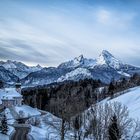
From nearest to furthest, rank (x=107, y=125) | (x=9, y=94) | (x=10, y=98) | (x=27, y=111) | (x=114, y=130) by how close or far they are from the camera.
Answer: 1. (x=114, y=130)
2. (x=107, y=125)
3. (x=27, y=111)
4. (x=10, y=98)
5. (x=9, y=94)

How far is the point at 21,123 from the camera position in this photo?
333ft

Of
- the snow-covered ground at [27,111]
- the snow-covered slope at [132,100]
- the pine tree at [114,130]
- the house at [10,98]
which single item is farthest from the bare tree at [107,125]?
the house at [10,98]

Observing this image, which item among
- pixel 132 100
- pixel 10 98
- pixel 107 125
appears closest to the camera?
pixel 107 125

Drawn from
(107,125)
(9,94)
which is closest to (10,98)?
(9,94)

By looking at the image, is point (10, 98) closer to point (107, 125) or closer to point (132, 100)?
point (132, 100)

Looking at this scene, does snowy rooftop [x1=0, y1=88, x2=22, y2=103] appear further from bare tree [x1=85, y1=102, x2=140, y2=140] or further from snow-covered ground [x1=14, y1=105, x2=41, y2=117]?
bare tree [x1=85, y1=102, x2=140, y2=140]

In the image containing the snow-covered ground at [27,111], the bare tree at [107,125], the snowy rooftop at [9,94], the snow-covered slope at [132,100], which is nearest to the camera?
the bare tree at [107,125]

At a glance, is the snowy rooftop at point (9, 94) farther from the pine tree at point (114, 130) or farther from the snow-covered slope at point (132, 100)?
the pine tree at point (114, 130)

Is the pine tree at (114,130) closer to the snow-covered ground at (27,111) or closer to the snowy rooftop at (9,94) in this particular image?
the snow-covered ground at (27,111)

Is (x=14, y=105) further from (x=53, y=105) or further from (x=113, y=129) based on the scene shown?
(x=113, y=129)

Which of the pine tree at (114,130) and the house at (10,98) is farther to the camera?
the house at (10,98)

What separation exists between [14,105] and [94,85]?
57.8 m

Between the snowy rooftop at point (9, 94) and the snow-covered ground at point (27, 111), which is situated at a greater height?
the snowy rooftop at point (9, 94)

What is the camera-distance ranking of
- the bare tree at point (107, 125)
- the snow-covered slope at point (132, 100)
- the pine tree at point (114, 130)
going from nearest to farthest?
the pine tree at point (114, 130) < the bare tree at point (107, 125) < the snow-covered slope at point (132, 100)
